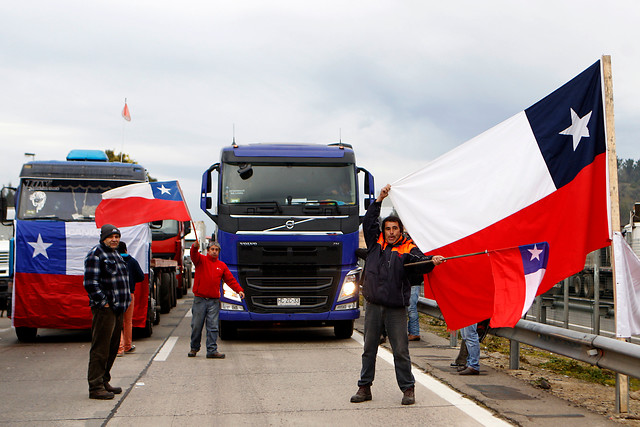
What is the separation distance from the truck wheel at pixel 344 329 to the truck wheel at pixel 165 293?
6.66 meters

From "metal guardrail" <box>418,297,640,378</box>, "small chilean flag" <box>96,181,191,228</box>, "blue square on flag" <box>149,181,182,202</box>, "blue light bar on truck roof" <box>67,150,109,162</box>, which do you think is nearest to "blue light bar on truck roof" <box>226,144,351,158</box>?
"blue square on flag" <box>149,181,182,202</box>

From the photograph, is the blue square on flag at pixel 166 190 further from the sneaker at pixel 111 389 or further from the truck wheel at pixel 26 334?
the sneaker at pixel 111 389

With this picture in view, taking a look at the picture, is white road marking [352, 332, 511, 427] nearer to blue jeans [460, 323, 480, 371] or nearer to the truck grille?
Answer: blue jeans [460, 323, 480, 371]

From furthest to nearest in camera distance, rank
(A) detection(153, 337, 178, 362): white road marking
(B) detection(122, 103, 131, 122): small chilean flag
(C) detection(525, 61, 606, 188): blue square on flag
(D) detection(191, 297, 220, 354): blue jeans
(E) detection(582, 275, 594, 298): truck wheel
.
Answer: (B) detection(122, 103, 131, 122): small chilean flag → (E) detection(582, 275, 594, 298): truck wheel → (D) detection(191, 297, 220, 354): blue jeans → (A) detection(153, 337, 178, 362): white road marking → (C) detection(525, 61, 606, 188): blue square on flag

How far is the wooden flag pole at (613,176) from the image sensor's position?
6.82 metres

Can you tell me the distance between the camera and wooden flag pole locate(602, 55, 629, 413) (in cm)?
682

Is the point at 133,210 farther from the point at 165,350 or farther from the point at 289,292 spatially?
the point at 289,292

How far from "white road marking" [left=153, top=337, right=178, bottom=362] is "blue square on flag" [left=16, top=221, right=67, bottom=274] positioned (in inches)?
86.1

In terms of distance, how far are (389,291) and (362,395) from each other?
108 centimetres

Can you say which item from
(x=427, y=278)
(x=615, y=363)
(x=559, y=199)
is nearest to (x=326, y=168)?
(x=427, y=278)

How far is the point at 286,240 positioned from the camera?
41.0 ft

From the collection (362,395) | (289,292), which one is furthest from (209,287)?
(362,395)

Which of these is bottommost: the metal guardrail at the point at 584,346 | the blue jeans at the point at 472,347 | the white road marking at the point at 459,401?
the white road marking at the point at 459,401

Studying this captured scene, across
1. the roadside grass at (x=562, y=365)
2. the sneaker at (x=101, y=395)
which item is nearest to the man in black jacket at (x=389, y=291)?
the sneaker at (x=101, y=395)
